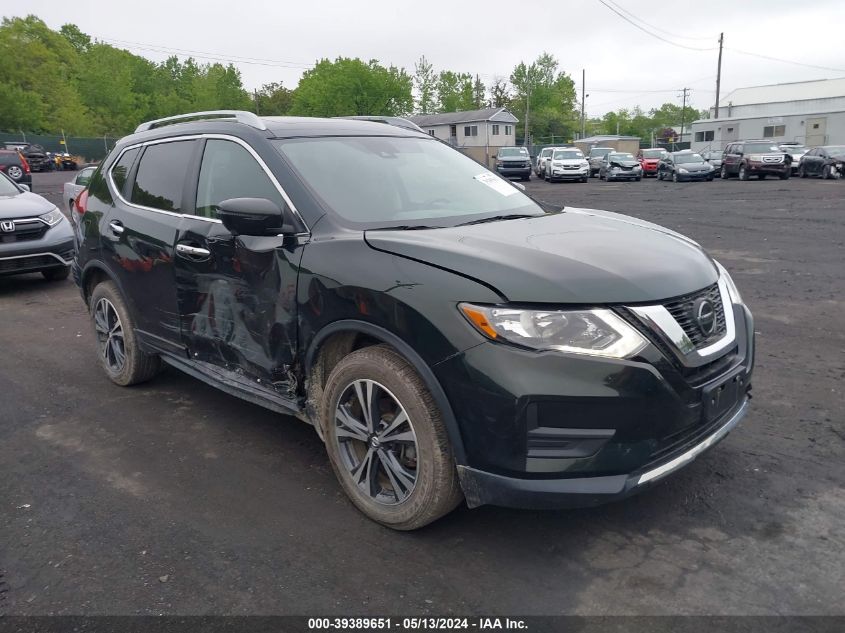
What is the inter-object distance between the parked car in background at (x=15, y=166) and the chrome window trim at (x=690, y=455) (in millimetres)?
28220

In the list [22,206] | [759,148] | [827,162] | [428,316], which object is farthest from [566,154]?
[428,316]

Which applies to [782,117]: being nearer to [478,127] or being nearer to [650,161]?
[650,161]

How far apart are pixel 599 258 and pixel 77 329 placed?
587 centimetres

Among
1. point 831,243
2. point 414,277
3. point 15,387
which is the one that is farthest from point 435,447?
point 831,243

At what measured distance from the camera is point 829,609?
8.18 ft

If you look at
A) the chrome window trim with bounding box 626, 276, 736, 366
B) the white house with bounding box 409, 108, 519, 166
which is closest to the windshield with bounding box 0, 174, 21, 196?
the chrome window trim with bounding box 626, 276, 736, 366

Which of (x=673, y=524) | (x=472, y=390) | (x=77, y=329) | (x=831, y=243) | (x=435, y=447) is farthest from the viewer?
(x=831, y=243)

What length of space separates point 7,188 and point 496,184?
7920 mm

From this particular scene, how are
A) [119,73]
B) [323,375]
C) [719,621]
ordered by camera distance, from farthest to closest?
1. [119,73]
2. [323,375]
3. [719,621]

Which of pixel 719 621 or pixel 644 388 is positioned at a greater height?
pixel 644 388

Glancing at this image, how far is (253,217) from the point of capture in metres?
3.25

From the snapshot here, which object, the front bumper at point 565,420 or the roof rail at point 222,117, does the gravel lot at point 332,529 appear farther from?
the roof rail at point 222,117

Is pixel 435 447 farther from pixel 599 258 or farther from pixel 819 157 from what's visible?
pixel 819 157

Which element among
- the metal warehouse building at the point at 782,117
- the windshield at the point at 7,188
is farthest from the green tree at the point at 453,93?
the windshield at the point at 7,188
